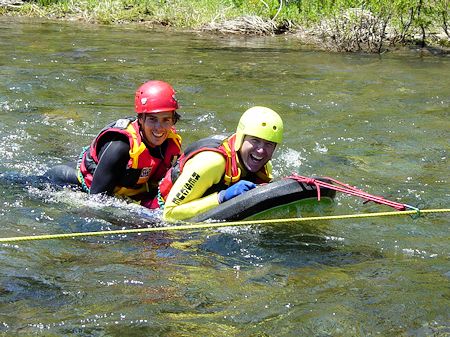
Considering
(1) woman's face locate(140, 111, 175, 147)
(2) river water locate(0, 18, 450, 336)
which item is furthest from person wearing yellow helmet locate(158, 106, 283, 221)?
(1) woman's face locate(140, 111, 175, 147)

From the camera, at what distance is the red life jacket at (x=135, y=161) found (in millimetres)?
6219

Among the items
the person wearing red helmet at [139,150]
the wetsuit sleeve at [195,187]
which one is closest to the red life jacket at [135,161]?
the person wearing red helmet at [139,150]

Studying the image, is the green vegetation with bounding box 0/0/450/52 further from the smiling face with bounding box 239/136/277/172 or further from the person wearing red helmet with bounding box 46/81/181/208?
the smiling face with bounding box 239/136/277/172

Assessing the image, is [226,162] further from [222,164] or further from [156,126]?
[156,126]

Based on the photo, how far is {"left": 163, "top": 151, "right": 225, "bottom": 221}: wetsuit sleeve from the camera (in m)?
5.64

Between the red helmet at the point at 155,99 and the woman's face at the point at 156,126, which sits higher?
the red helmet at the point at 155,99

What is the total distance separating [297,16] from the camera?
18391 millimetres

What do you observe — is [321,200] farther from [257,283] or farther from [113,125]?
[113,125]

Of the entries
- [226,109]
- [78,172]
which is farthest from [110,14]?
[78,172]

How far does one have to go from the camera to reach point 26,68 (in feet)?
40.8

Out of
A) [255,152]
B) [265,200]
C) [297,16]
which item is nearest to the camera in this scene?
[265,200]

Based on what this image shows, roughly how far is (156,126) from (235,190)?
0.94 metres

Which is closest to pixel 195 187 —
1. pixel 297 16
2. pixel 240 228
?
pixel 240 228

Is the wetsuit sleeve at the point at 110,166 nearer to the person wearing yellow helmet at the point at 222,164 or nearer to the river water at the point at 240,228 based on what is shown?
the river water at the point at 240,228
